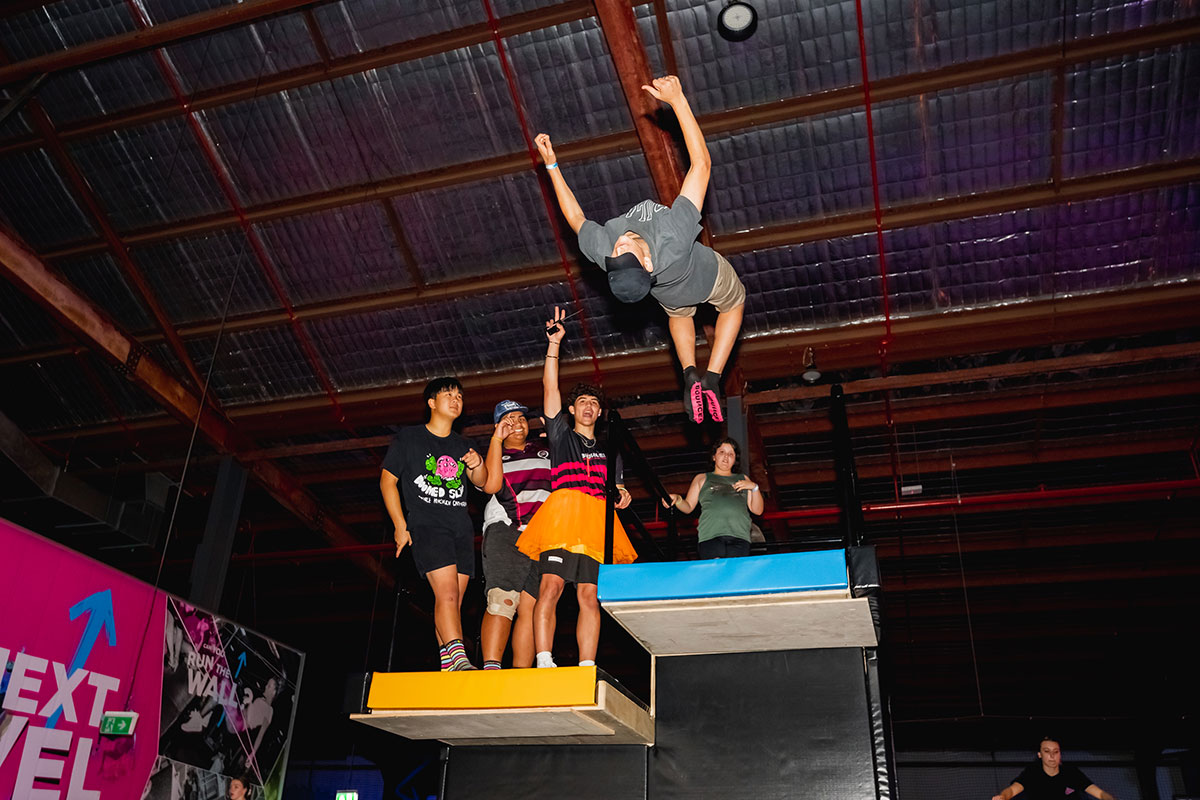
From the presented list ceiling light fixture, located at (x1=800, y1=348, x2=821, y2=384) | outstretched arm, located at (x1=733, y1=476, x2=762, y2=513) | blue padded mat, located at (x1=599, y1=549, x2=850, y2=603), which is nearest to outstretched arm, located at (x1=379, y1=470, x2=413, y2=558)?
blue padded mat, located at (x1=599, y1=549, x2=850, y2=603)

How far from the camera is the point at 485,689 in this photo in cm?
420

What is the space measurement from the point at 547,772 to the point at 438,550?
155 centimetres

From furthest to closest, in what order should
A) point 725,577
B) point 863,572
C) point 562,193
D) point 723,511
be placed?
point 723,511 → point 562,193 → point 725,577 → point 863,572

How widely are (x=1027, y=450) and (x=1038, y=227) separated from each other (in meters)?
3.53

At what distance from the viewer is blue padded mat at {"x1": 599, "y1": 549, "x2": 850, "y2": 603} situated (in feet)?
13.0

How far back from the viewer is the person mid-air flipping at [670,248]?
4020mm

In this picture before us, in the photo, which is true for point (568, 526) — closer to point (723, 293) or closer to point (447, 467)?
point (447, 467)

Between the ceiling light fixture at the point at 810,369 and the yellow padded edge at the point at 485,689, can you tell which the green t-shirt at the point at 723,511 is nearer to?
A: the yellow padded edge at the point at 485,689

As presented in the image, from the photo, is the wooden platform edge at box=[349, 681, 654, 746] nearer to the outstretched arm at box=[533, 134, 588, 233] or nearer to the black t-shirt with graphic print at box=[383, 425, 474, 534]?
the black t-shirt with graphic print at box=[383, 425, 474, 534]

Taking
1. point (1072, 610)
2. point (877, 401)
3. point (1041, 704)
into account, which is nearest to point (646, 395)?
point (877, 401)

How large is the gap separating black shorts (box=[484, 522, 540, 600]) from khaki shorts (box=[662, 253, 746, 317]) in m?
1.61

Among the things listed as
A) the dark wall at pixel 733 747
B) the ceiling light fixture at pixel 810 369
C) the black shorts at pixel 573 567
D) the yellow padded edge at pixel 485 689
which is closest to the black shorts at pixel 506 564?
the black shorts at pixel 573 567

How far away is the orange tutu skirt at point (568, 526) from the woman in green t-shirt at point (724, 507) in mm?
681

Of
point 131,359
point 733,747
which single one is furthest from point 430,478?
point 131,359
